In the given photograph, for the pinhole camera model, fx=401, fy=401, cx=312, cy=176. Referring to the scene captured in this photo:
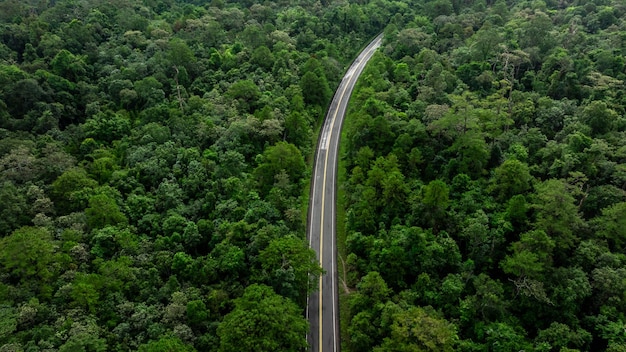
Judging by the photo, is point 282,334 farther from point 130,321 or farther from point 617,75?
point 617,75

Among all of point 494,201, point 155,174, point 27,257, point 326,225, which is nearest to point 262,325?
point 326,225

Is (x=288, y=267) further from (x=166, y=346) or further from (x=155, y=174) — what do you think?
(x=155, y=174)

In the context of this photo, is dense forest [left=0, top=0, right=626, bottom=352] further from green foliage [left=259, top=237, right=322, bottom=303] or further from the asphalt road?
the asphalt road

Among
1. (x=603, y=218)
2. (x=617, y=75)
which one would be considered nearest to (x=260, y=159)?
(x=603, y=218)

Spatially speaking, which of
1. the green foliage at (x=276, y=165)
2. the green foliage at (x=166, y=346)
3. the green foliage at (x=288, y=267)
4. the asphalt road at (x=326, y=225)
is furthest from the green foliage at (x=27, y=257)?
the asphalt road at (x=326, y=225)

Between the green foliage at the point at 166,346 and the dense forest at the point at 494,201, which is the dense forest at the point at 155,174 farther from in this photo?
the dense forest at the point at 494,201
